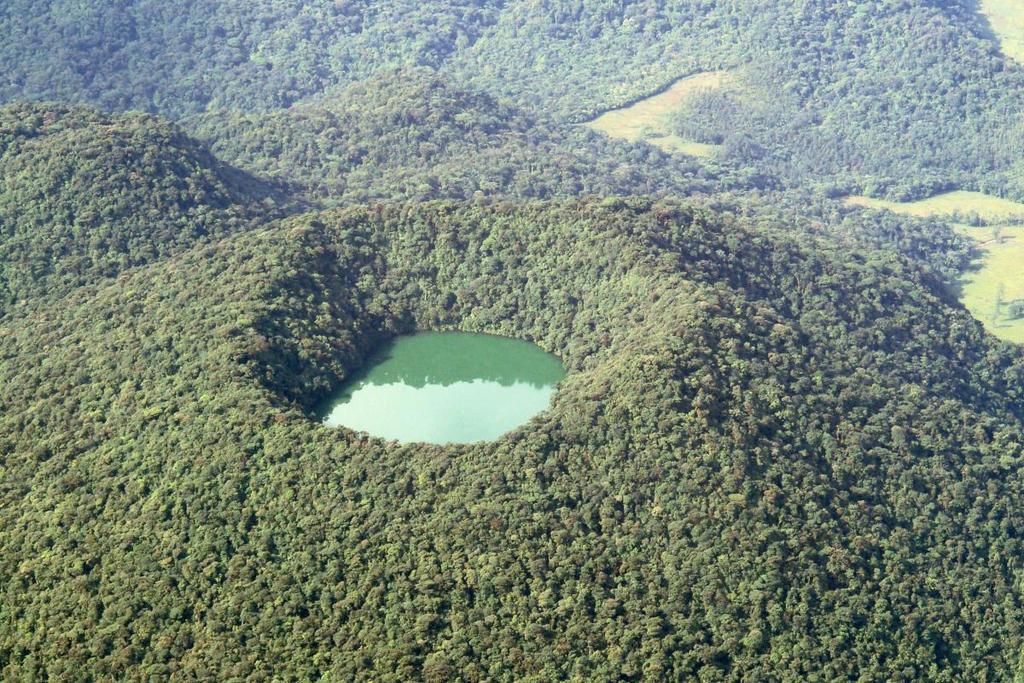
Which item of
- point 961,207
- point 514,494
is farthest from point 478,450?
point 961,207

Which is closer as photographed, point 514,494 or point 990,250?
point 514,494

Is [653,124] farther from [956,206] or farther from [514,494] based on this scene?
[514,494]

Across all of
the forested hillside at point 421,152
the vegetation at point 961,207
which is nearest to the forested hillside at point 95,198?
the forested hillside at point 421,152

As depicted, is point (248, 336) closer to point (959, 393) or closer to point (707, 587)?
point (707, 587)

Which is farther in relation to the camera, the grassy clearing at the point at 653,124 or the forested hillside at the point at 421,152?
the grassy clearing at the point at 653,124

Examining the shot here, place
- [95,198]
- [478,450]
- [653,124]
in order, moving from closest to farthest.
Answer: [478,450] < [95,198] < [653,124]

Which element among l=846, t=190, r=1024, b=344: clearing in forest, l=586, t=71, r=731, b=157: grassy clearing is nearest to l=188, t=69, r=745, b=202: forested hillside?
l=586, t=71, r=731, b=157: grassy clearing

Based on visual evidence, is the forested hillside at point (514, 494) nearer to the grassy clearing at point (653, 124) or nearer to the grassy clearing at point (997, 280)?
the grassy clearing at point (997, 280)
